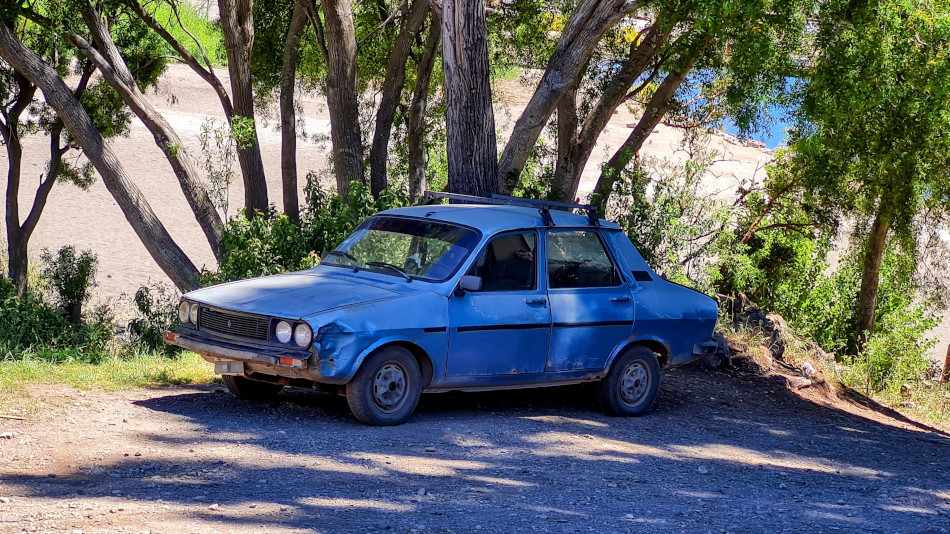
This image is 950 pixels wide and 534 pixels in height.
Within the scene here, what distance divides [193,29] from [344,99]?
17.8 m

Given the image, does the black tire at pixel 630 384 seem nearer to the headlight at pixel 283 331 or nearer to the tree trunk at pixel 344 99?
the headlight at pixel 283 331

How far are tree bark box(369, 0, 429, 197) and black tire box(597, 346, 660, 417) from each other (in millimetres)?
9848

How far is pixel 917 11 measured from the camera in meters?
11.8

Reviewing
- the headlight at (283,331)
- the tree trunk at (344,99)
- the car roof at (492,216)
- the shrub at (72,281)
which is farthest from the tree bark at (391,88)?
the headlight at (283,331)

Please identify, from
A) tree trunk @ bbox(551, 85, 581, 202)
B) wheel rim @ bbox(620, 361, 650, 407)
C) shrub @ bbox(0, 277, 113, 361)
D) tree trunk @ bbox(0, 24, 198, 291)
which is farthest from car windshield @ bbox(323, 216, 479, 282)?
tree trunk @ bbox(551, 85, 581, 202)

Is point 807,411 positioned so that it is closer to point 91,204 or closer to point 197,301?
point 197,301

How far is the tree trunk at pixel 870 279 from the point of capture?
63.4 ft

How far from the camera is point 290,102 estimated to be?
19688 millimetres

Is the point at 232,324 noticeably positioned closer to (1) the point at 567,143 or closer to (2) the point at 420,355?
(2) the point at 420,355

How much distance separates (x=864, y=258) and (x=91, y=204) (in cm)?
2402

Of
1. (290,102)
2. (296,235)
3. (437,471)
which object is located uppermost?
(290,102)

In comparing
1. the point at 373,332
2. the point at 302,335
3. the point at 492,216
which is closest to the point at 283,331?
the point at 302,335

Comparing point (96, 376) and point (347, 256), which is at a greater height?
point (347, 256)

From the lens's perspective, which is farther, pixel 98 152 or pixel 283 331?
pixel 98 152
